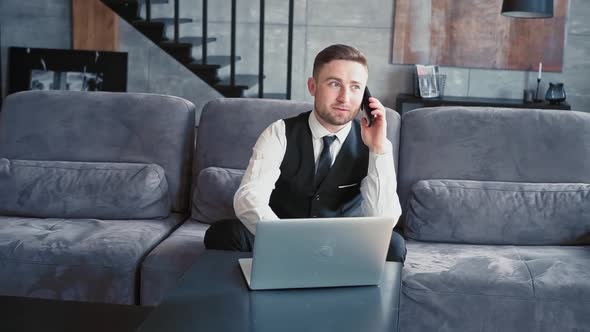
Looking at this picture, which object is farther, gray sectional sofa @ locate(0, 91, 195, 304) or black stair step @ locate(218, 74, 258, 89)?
black stair step @ locate(218, 74, 258, 89)

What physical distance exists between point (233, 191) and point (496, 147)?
1068 mm

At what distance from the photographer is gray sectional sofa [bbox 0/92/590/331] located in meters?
2.18

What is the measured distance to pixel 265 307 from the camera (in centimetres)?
144

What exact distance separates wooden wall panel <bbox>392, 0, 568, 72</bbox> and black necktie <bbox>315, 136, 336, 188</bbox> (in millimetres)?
3271

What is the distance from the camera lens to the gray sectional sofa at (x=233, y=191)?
2178 mm

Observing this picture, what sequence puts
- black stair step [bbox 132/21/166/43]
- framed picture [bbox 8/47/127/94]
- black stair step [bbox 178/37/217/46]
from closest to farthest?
black stair step [bbox 132/21/166/43] < black stair step [bbox 178/37/217/46] < framed picture [bbox 8/47/127/94]

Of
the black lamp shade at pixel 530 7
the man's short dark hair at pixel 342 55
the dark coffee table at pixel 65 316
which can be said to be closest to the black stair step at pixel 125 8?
the black lamp shade at pixel 530 7

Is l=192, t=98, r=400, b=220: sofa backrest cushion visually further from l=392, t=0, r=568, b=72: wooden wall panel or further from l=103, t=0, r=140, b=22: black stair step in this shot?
l=392, t=0, r=568, b=72: wooden wall panel

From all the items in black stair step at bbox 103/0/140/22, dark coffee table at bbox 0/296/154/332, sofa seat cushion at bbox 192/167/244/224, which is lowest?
dark coffee table at bbox 0/296/154/332

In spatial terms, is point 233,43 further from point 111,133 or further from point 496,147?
point 496,147

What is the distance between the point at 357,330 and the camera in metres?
1.33

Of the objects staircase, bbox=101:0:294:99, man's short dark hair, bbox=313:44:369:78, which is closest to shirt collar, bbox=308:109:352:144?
man's short dark hair, bbox=313:44:369:78

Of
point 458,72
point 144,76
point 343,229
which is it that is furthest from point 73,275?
point 458,72

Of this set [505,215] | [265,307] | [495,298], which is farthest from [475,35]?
[265,307]
